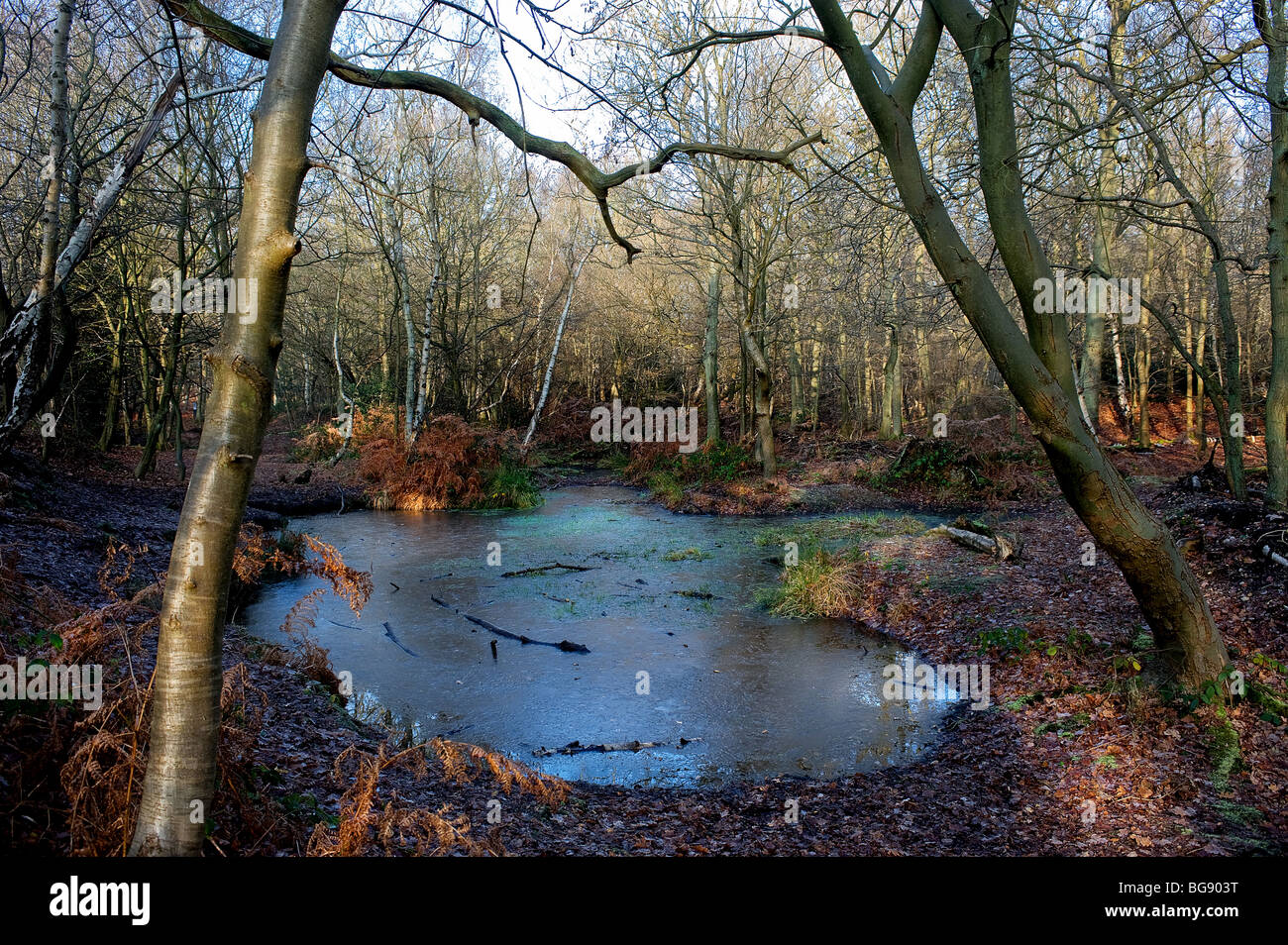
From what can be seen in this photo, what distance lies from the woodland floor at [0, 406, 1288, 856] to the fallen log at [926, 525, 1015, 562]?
179cm

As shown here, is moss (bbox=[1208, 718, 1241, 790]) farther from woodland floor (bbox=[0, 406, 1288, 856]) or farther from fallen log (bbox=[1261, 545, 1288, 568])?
fallen log (bbox=[1261, 545, 1288, 568])

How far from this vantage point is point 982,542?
37.2 ft

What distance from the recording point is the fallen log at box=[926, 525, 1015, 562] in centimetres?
1077

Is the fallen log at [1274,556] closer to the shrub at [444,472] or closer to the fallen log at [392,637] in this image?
the fallen log at [392,637]

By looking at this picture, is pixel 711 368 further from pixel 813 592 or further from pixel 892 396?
pixel 813 592

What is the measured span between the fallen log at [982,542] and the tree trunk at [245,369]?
417 inches

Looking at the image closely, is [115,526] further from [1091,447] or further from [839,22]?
[1091,447]

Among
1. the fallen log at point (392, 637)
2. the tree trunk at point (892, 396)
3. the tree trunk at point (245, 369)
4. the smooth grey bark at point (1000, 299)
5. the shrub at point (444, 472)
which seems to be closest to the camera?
the tree trunk at point (245, 369)

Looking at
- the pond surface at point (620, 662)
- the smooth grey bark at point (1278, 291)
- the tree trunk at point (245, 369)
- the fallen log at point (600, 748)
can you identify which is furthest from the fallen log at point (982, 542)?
the tree trunk at point (245, 369)

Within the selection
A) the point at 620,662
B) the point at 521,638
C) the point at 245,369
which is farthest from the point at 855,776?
the point at 245,369

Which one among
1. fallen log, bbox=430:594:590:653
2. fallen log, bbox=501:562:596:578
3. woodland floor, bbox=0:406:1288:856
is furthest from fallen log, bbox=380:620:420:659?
fallen log, bbox=501:562:596:578

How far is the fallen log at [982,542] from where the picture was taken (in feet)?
35.3

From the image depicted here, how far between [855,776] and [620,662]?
11.2 feet
